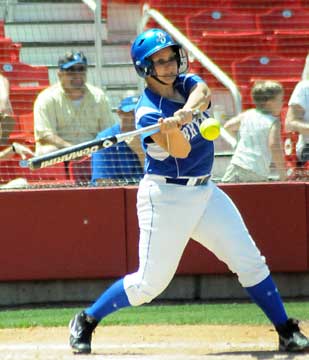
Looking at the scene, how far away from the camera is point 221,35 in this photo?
9.71 m

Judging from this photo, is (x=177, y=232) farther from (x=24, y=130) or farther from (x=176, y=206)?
(x=24, y=130)

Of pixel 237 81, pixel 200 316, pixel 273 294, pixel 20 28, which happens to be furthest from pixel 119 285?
pixel 20 28

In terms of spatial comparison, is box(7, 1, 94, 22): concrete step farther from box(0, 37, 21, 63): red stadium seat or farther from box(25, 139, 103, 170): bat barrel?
box(25, 139, 103, 170): bat barrel

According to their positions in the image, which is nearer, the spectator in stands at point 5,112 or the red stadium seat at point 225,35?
the spectator in stands at point 5,112

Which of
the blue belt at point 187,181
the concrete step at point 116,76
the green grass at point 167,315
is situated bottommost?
the green grass at point 167,315

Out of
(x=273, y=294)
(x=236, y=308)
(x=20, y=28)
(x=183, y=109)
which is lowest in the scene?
(x=236, y=308)

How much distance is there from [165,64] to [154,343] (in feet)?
5.63

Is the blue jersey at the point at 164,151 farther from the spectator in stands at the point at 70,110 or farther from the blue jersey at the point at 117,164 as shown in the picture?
the spectator in stands at the point at 70,110

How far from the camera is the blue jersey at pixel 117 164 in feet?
25.8

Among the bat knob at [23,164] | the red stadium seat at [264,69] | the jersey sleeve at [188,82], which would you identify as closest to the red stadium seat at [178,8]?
the red stadium seat at [264,69]

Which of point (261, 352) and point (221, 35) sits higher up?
point (221, 35)

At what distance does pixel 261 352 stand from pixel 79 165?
3209 mm

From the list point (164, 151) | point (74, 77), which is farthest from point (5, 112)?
point (164, 151)

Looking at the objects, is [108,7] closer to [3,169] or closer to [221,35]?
[221,35]
